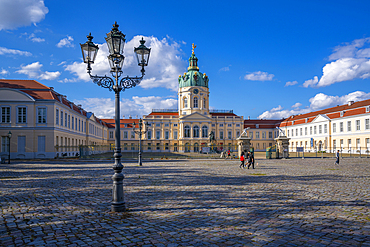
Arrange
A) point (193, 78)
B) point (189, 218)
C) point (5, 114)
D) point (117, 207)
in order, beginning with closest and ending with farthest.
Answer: point (189, 218)
point (117, 207)
point (5, 114)
point (193, 78)

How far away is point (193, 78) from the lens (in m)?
82.5

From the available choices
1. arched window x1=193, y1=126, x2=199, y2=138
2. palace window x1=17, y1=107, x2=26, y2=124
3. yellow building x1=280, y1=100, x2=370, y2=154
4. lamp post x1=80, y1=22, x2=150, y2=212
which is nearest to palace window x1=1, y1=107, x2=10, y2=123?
palace window x1=17, y1=107, x2=26, y2=124

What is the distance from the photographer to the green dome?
82.5 m

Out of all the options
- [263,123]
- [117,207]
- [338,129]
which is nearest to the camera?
[117,207]

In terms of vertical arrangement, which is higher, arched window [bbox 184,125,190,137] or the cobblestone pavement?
arched window [bbox 184,125,190,137]

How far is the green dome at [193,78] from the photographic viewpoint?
8250cm

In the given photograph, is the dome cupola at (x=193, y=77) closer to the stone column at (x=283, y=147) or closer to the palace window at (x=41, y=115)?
the stone column at (x=283, y=147)

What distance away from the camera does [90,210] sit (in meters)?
7.48

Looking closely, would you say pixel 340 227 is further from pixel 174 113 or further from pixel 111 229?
pixel 174 113

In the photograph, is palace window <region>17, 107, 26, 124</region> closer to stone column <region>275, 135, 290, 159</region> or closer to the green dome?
stone column <region>275, 135, 290, 159</region>

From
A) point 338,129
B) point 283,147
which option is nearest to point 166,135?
point 338,129

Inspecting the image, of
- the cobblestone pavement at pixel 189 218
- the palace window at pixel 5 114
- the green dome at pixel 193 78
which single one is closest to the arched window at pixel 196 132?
the green dome at pixel 193 78

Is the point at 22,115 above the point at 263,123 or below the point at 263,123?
below

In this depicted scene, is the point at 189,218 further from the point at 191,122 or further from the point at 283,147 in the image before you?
the point at 191,122
